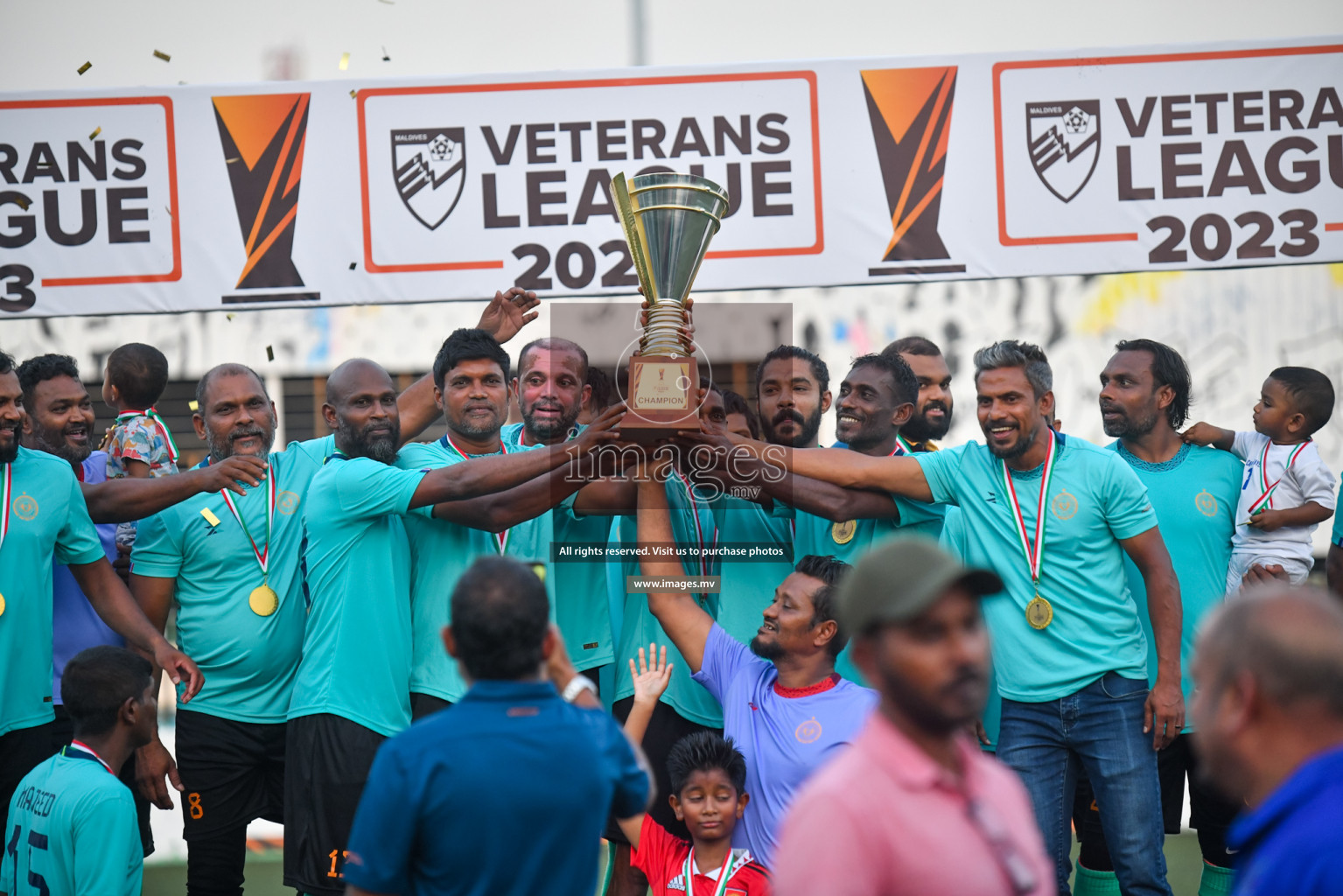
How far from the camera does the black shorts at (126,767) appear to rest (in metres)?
4.71

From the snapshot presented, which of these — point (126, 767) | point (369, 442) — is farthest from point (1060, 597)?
point (126, 767)

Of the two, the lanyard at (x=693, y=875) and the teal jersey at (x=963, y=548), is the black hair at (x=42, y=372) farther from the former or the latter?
the teal jersey at (x=963, y=548)

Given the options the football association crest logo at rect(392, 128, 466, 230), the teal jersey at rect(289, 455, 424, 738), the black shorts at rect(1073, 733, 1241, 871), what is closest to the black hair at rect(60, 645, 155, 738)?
the teal jersey at rect(289, 455, 424, 738)

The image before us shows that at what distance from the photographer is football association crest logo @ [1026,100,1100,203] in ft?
17.9

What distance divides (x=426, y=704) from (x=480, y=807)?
2.01 metres

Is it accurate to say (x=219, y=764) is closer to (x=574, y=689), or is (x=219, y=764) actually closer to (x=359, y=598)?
(x=359, y=598)

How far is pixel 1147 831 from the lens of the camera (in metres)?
4.18

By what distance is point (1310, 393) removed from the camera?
18.0 feet

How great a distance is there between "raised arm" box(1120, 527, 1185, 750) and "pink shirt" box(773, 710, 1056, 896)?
2558 millimetres

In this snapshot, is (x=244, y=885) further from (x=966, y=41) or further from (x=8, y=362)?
(x=966, y=41)

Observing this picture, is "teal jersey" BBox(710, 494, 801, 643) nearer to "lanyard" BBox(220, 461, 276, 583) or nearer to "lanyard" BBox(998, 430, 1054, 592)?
"lanyard" BBox(998, 430, 1054, 592)

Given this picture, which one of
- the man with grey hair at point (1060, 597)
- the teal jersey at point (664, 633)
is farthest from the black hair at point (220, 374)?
the man with grey hair at point (1060, 597)

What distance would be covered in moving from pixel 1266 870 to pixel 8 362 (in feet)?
14.5

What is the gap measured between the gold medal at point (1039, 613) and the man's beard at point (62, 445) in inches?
150
